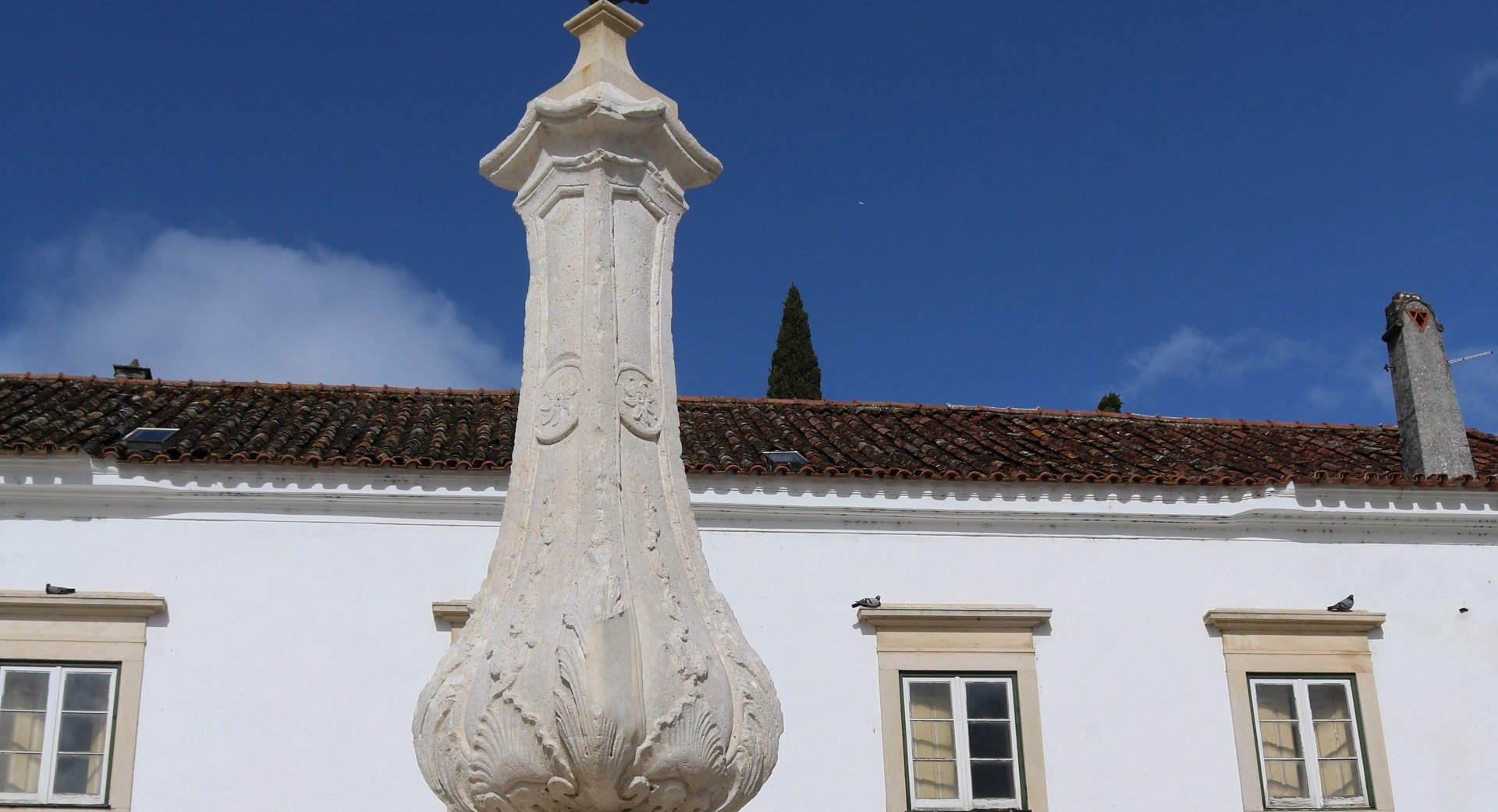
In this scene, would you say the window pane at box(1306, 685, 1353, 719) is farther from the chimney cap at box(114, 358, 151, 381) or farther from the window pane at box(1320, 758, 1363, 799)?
the chimney cap at box(114, 358, 151, 381)

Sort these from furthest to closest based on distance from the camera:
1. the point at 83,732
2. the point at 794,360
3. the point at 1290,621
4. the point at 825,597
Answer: the point at 794,360
the point at 1290,621
the point at 825,597
the point at 83,732

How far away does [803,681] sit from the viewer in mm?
8953

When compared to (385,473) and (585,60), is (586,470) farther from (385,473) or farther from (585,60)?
(385,473)

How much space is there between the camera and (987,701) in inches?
359

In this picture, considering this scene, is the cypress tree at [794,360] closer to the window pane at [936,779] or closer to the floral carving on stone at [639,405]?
the window pane at [936,779]

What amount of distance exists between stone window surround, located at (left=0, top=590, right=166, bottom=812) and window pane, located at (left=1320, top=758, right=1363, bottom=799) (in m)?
7.17

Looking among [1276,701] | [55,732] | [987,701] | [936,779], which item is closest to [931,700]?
[987,701]

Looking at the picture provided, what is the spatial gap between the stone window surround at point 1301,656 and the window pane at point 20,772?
7043mm

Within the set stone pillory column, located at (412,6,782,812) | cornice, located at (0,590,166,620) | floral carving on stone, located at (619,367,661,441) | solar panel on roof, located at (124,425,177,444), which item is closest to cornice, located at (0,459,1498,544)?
cornice, located at (0,590,166,620)

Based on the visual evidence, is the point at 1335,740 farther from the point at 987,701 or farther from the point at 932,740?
the point at 932,740

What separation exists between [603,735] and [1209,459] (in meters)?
8.34

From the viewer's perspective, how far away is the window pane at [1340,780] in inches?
364

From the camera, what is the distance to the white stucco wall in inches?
337

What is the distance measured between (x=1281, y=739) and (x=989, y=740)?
1930 mm
